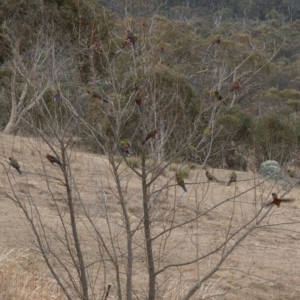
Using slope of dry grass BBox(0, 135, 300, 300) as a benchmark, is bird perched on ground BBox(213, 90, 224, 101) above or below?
above

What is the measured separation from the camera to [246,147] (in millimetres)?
17922

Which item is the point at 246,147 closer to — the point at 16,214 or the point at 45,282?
the point at 16,214

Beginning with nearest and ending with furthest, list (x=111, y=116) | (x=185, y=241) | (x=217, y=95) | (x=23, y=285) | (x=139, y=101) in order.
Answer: (x=139, y=101)
(x=111, y=116)
(x=217, y=95)
(x=23, y=285)
(x=185, y=241)

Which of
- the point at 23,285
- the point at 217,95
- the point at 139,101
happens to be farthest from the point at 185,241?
the point at 139,101

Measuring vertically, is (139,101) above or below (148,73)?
below

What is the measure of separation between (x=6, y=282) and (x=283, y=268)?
387 cm

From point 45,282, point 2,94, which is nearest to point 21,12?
point 2,94

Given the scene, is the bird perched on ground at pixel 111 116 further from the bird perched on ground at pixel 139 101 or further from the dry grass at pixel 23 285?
the dry grass at pixel 23 285

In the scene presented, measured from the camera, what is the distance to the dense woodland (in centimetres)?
382

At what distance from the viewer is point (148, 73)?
11.9 feet

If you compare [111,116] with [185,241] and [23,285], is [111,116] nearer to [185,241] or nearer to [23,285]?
[23,285]

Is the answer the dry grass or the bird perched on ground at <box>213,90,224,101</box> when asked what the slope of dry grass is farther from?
the bird perched on ground at <box>213,90,224,101</box>

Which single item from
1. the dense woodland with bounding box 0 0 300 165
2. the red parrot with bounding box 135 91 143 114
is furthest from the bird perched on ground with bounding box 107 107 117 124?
the red parrot with bounding box 135 91 143 114

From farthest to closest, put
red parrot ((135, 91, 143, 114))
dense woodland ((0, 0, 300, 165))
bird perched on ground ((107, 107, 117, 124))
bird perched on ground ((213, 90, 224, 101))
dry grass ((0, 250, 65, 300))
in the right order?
dry grass ((0, 250, 65, 300)) → dense woodland ((0, 0, 300, 165)) → bird perched on ground ((213, 90, 224, 101)) → bird perched on ground ((107, 107, 117, 124)) → red parrot ((135, 91, 143, 114))
